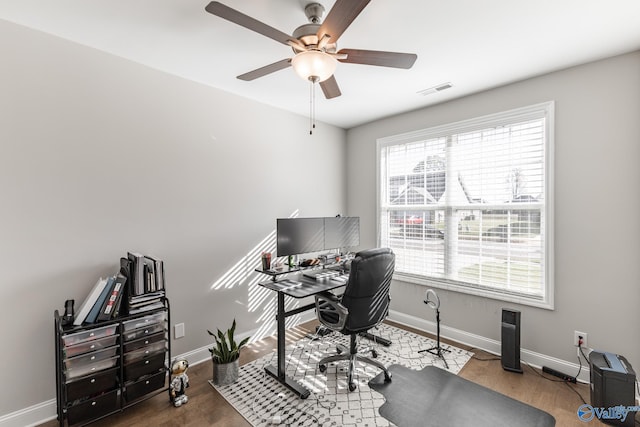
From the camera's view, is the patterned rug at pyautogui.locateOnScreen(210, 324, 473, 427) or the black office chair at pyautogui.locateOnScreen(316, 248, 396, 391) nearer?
the patterned rug at pyautogui.locateOnScreen(210, 324, 473, 427)

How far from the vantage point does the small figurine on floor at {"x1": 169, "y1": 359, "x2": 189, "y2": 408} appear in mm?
2080

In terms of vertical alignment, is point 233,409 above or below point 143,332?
below

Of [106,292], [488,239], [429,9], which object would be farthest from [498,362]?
[106,292]

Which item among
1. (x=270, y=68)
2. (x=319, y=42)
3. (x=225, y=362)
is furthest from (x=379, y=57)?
(x=225, y=362)

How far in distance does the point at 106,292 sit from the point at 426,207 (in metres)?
3.11

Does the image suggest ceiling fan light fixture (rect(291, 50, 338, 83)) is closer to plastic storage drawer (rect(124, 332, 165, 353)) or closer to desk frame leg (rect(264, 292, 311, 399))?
desk frame leg (rect(264, 292, 311, 399))

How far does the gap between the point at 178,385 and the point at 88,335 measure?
71cm

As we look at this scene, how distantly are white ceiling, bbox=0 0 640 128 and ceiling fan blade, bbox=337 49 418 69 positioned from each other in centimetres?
28

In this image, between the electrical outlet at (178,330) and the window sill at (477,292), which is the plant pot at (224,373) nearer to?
the electrical outlet at (178,330)

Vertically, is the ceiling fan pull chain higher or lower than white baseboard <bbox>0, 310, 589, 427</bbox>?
higher

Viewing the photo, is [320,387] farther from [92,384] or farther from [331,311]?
[92,384]

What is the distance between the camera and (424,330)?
3.34 meters

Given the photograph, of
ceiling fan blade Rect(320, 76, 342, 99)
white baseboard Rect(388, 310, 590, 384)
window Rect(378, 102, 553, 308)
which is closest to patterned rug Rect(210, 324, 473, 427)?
white baseboard Rect(388, 310, 590, 384)

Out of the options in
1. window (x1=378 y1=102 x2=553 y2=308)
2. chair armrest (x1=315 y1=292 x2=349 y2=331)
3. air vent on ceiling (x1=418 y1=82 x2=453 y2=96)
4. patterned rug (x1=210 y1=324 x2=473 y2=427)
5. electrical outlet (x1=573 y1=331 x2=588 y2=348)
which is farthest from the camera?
air vent on ceiling (x1=418 y1=82 x2=453 y2=96)
